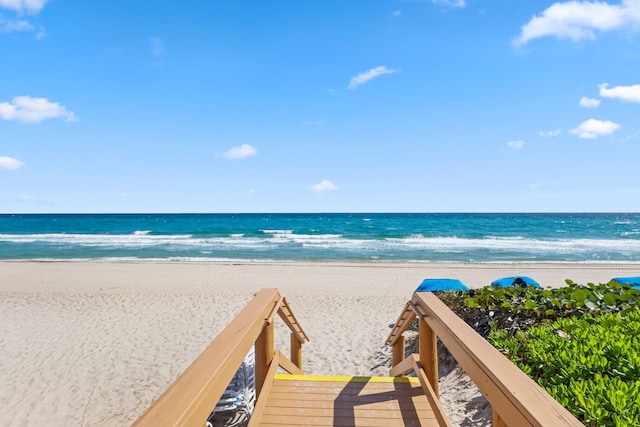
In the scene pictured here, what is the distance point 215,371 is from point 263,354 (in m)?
1.66

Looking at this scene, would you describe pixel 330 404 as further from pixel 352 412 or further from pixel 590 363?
pixel 590 363

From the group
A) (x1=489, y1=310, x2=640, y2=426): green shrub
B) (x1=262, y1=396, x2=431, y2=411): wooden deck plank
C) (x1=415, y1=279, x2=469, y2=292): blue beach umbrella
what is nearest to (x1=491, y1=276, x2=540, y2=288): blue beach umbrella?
(x1=415, y1=279, x2=469, y2=292): blue beach umbrella

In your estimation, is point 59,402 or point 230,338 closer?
point 230,338

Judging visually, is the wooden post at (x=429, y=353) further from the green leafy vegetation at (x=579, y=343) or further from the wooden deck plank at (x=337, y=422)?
the green leafy vegetation at (x=579, y=343)

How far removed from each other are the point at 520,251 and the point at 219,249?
20.0m

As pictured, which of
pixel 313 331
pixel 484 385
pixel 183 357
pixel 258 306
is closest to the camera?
pixel 484 385

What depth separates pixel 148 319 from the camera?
31.7 feet

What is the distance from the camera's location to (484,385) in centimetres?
167

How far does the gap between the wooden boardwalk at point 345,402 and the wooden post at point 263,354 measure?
0.12m

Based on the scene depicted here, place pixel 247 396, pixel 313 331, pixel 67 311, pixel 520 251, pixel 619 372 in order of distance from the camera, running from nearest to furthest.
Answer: pixel 619 372 < pixel 247 396 < pixel 313 331 < pixel 67 311 < pixel 520 251

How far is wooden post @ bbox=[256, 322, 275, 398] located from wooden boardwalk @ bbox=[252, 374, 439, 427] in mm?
116

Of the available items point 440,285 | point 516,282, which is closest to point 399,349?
point 440,285

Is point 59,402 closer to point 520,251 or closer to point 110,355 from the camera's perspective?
point 110,355

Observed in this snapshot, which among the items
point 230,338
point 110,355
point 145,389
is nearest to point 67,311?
point 110,355
